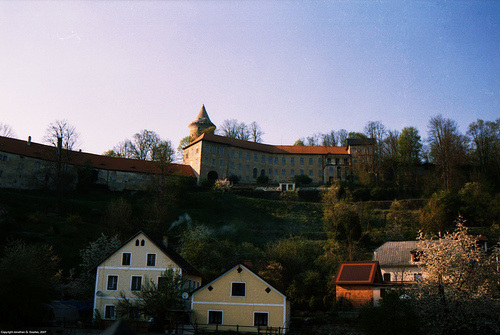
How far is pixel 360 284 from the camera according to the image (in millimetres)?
33594

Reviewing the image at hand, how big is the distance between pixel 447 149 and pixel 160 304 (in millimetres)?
54380

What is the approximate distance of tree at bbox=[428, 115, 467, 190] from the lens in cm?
6625

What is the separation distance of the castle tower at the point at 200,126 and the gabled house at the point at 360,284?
6376 centimetres

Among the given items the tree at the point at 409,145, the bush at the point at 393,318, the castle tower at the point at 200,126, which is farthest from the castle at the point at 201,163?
the bush at the point at 393,318

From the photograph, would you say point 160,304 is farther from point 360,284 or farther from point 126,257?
point 360,284

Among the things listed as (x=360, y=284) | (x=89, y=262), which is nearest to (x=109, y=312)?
(x=89, y=262)

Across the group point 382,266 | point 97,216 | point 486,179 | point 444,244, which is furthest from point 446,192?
point 97,216

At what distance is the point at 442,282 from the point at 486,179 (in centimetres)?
4524

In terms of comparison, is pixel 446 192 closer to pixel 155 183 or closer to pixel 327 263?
pixel 327 263

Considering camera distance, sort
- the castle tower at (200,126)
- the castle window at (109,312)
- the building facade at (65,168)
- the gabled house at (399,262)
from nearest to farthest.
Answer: the castle window at (109,312) → the gabled house at (399,262) → the building facade at (65,168) → the castle tower at (200,126)

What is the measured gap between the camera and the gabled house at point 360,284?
33.2 metres

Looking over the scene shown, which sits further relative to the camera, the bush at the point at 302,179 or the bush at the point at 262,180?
the bush at the point at 302,179

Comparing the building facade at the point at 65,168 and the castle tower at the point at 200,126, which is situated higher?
the castle tower at the point at 200,126

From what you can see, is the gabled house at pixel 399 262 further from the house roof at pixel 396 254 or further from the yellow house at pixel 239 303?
the yellow house at pixel 239 303
